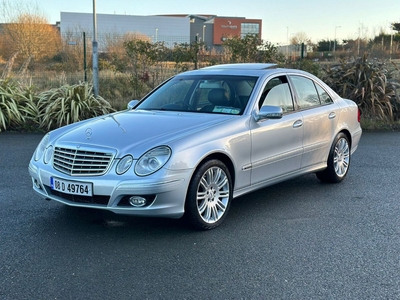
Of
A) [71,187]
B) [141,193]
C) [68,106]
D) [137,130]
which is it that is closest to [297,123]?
[137,130]

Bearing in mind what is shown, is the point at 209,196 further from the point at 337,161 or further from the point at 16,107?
the point at 16,107

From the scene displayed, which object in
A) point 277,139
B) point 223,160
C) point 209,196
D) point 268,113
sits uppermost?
point 268,113

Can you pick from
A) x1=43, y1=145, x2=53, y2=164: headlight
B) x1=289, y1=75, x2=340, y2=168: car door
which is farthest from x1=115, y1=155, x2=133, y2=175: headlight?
x1=289, y1=75, x2=340, y2=168: car door

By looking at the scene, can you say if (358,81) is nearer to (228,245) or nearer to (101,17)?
(228,245)

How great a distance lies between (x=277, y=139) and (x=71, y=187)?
2.29 metres

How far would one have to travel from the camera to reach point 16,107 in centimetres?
1136

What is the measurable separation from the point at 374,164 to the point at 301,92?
2.67 meters

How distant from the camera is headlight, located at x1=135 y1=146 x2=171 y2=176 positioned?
4098 millimetres

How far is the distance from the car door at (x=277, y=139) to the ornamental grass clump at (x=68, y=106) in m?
6.80

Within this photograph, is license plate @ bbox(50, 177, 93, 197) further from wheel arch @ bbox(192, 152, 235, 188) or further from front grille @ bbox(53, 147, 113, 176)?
wheel arch @ bbox(192, 152, 235, 188)

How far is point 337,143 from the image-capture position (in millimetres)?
6336

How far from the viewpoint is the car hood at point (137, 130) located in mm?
4266

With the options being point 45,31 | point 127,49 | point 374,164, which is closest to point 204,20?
point 45,31

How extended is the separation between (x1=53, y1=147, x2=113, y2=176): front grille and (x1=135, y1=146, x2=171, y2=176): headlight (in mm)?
282
